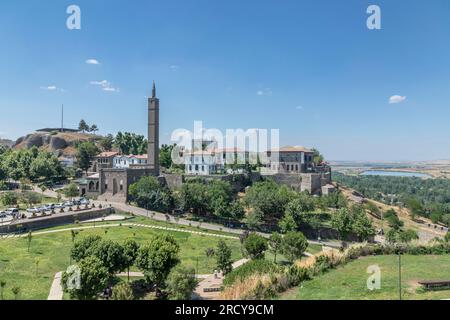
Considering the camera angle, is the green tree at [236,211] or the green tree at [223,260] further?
the green tree at [236,211]

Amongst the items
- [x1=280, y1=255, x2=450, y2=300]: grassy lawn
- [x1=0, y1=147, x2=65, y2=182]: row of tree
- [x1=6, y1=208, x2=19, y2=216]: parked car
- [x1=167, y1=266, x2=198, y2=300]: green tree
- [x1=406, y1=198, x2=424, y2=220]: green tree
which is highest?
[x1=0, y1=147, x2=65, y2=182]: row of tree

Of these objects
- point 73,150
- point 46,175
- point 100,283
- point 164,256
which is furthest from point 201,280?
point 73,150

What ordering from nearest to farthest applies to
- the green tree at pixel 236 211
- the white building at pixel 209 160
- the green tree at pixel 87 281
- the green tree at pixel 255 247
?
the green tree at pixel 87 281, the green tree at pixel 255 247, the green tree at pixel 236 211, the white building at pixel 209 160

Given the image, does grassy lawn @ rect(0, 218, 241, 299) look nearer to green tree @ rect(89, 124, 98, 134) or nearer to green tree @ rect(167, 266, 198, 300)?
green tree @ rect(167, 266, 198, 300)

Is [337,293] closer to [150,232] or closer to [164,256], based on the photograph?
[164,256]

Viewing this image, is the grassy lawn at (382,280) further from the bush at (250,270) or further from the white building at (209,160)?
the white building at (209,160)

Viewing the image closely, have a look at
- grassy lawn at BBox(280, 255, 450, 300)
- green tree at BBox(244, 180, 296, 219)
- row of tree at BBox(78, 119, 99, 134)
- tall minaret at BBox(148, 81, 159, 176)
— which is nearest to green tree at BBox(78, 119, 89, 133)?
row of tree at BBox(78, 119, 99, 134)

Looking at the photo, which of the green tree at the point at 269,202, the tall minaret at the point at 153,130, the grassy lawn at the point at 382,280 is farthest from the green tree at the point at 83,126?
the grassy lawn at the point at 382,280

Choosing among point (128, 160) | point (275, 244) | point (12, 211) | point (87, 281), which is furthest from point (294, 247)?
point (128, 160)
